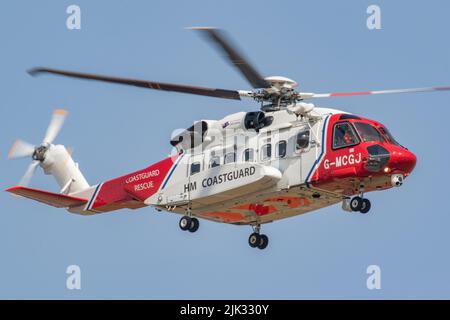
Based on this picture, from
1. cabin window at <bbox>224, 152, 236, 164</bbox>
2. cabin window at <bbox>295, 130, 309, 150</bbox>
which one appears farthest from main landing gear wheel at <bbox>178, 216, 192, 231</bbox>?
cabin window at <bbox>295, 130, 309, 150</bbox>

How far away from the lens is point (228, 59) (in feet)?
86.1

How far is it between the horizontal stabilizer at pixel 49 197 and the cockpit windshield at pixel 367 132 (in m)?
9.50

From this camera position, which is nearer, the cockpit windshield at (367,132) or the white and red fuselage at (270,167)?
the white and red fuselage at (270,167)

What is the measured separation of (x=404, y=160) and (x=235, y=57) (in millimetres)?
5187

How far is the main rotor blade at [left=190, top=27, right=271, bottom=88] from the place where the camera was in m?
25.2

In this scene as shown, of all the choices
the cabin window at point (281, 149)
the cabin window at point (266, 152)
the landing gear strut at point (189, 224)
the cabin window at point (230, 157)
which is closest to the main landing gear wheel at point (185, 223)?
the landing gear strut at point (189, 224)

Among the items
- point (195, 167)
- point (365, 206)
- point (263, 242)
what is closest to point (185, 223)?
point (195, 167)

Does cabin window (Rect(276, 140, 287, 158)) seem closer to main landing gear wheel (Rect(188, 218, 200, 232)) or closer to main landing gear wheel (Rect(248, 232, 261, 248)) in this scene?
main landing gear wheel (Rect(188, 218, 200, 232))

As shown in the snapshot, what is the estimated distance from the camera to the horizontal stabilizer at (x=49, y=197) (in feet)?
102

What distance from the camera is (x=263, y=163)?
28938 mm

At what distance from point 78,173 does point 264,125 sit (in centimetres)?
765

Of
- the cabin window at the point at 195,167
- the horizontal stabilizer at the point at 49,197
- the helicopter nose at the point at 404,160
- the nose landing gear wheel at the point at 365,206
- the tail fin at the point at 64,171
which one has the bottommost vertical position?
the nose landing gear wheel at the point at 365,206

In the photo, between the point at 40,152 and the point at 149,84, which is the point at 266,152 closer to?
the point at 149,84

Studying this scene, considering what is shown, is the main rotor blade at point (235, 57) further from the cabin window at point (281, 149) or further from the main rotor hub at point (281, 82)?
the cabin window at point (281, 149)
